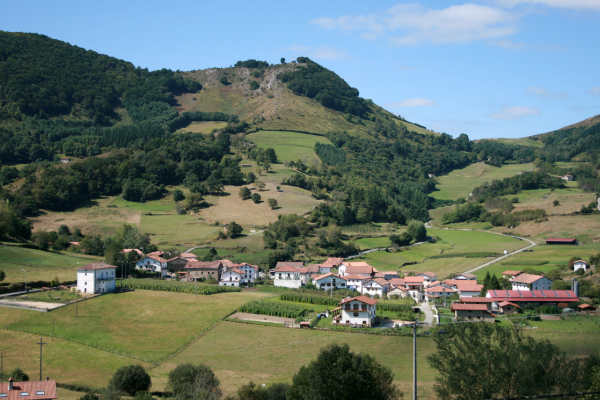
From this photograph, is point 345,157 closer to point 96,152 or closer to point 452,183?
point 452,183

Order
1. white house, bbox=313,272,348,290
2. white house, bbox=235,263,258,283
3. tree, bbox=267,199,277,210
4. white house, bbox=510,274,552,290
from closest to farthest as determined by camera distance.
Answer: white house, bbox=510,274,552,290, white house, bbox=313,272,348,290, white house, bbox=235,263,258,283, tree, bbox=267,199,277,210

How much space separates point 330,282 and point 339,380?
46583mm

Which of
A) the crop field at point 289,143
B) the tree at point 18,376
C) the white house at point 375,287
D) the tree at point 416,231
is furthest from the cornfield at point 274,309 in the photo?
the crop field at point 289,143

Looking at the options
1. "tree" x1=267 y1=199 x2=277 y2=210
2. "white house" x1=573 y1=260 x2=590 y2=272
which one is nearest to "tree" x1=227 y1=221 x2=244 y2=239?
"tree" x1=267 y1=199 x2=277 y2=210

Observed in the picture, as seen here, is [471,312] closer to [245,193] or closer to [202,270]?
[202,270]

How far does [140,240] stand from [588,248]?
65.5m

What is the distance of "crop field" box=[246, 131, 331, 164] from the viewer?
509 feet

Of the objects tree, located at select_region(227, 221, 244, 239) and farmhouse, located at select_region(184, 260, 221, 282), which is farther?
tree, located at select_region(227, 221, 244, 239)

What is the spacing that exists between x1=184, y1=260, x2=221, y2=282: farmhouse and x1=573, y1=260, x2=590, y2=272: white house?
44.3 metres

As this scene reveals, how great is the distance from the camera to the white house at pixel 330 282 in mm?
75750

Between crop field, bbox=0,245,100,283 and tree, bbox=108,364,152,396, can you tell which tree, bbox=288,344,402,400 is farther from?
crop field, bbox=0,245,100,283

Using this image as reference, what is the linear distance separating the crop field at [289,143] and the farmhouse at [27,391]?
121 meters

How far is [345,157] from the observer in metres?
164

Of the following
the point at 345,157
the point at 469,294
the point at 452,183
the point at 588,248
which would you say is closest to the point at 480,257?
the point at 588,248
